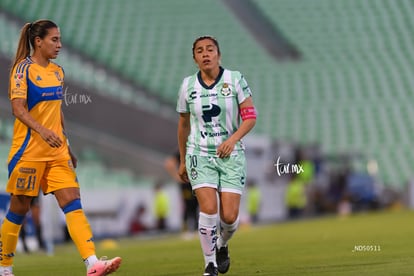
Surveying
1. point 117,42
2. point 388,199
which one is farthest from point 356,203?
point 117,42

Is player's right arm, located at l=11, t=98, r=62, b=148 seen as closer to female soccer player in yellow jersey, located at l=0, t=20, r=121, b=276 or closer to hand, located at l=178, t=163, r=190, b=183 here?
female soccer player in yellow jersey, located at l=0, t=20, r=121, b=276

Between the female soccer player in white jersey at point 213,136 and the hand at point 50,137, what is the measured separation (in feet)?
3.78

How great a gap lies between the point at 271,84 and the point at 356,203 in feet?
16.9

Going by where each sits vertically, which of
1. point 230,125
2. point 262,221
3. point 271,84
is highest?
point 271,84

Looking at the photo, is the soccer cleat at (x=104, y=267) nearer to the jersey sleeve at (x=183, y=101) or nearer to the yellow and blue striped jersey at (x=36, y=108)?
the yellow and blue striped jersey at (x=36, y=108)

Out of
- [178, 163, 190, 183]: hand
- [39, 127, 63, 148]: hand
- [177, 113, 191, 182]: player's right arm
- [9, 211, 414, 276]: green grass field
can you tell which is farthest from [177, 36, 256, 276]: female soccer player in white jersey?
[39, 127, 63, 148]: hand

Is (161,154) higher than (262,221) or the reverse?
higher

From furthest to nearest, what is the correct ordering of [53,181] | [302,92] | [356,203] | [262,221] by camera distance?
[302,92] → [356,203] → [262,221] → [53,181]

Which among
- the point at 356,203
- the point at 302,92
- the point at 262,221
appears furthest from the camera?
the point at 302,92

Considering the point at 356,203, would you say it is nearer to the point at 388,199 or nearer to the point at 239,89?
the point at 388,199

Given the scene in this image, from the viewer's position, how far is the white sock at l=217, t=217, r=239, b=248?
8.52m

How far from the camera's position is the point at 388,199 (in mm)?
30703

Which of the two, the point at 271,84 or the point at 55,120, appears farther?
the point at 271,84

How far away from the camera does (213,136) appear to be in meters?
8.29
